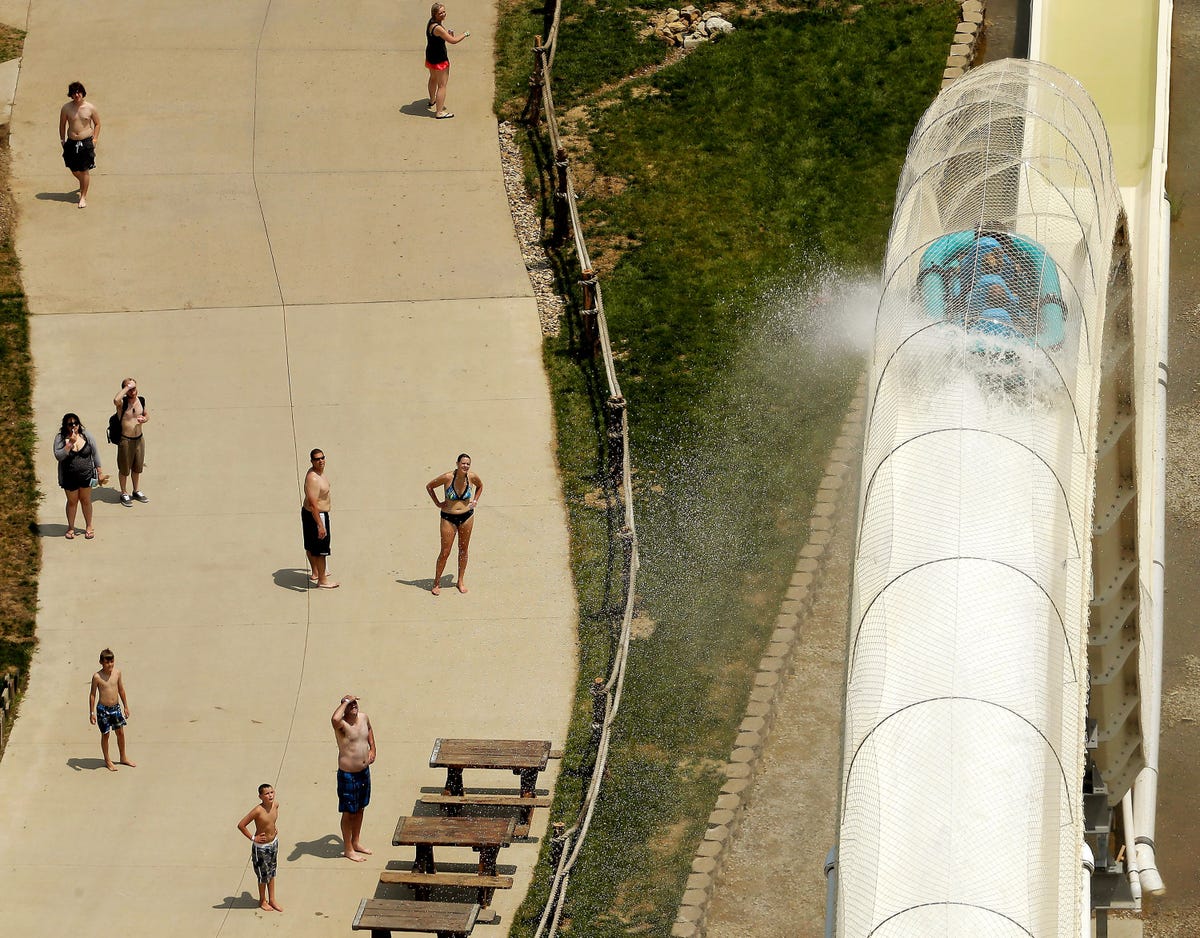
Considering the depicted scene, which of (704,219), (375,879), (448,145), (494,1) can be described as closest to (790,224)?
(704,219)

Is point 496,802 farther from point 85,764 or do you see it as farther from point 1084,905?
point 1084,905

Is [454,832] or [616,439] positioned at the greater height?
[616,439]

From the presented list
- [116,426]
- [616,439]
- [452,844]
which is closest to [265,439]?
[116,426]

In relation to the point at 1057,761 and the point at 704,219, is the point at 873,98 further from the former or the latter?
the point at 1057,761

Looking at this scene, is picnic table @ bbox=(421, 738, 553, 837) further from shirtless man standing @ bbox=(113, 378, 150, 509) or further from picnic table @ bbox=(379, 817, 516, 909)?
shirtless man standing @ bbox=(113, 378, 150, 509)

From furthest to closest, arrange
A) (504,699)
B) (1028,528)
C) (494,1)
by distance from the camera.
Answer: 1. (494,1)
2. (504,699)
3. (1028,528)
